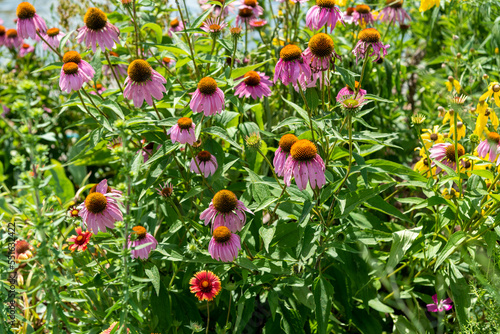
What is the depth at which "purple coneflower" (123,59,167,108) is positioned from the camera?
142 cm

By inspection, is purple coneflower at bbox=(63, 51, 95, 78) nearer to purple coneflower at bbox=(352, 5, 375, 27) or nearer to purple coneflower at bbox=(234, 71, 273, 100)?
purple coneflower at bbox=(234, 71, 273, 100)

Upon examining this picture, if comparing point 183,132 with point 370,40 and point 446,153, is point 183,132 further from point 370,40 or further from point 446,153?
point 446,153

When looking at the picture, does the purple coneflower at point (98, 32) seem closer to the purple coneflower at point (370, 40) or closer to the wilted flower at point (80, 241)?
the wilted flower at point (80, 241)

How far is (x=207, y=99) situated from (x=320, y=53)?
1.06 feet

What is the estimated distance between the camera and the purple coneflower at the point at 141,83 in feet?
4.65

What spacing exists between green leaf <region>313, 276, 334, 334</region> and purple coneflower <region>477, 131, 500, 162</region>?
55 centimetres

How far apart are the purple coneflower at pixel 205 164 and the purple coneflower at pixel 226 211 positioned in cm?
15

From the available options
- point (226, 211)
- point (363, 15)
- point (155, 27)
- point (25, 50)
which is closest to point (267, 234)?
point (226, 211)

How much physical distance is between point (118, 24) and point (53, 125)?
132 cm

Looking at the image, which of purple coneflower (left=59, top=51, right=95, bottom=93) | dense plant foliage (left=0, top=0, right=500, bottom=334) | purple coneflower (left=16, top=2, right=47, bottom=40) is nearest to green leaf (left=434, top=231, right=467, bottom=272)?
dense plant foliage (left=0, top=0, right=500, bottom=334)

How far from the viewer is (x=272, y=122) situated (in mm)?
2086

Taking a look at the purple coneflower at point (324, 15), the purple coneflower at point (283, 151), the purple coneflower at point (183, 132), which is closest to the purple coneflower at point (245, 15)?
the purple coneflower at point (324, 15)

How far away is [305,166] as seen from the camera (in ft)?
3.87

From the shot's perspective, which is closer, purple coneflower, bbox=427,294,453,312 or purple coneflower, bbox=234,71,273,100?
purple coneflower, bbox=427,294,453,312
